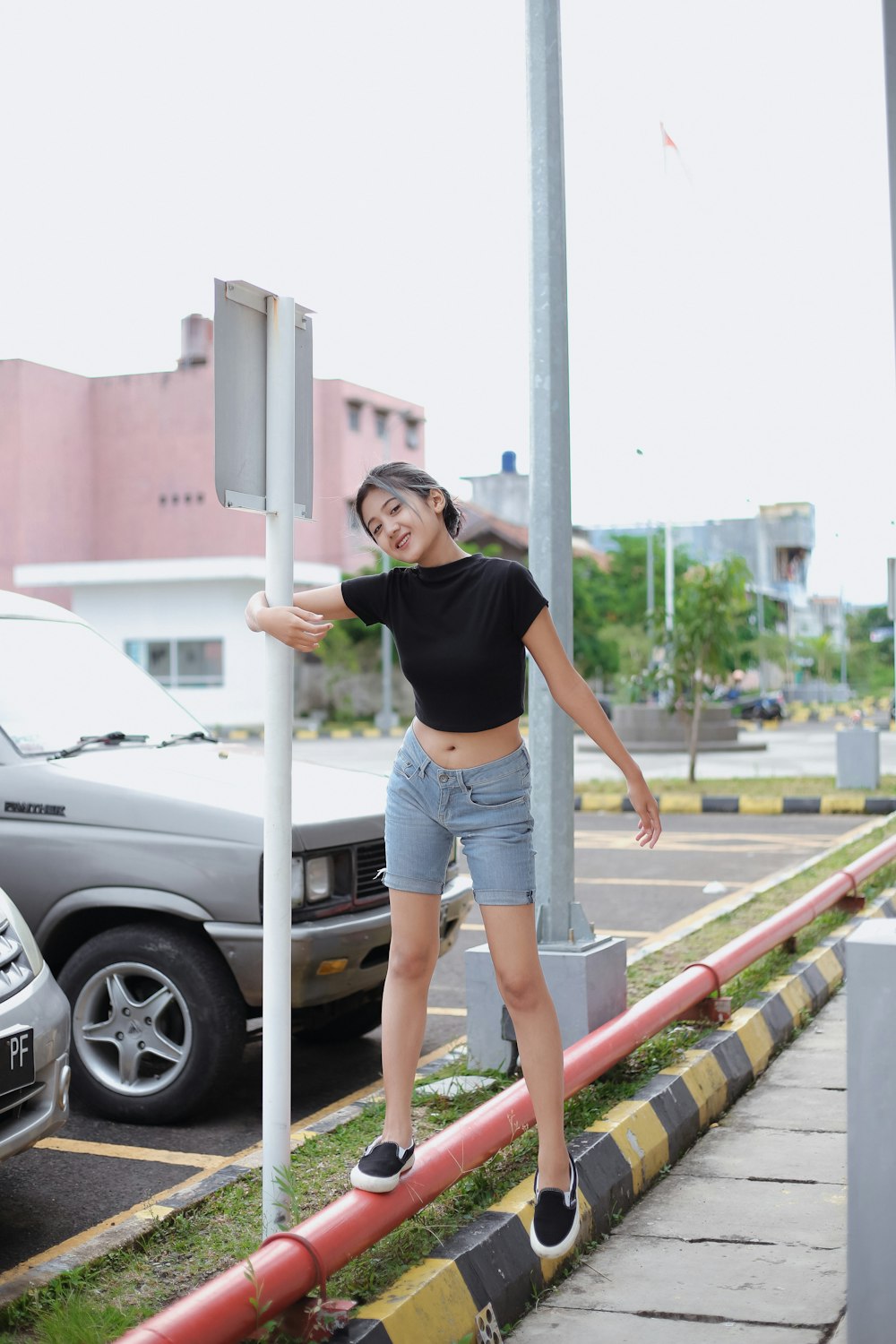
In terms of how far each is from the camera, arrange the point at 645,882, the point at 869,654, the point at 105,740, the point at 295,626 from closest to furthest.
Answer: the point at 295,626, the point at 105,740, the point at 645,882, the point at 869,654

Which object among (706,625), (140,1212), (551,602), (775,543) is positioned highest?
(775,543)

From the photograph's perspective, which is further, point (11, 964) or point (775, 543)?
point (775, 543)

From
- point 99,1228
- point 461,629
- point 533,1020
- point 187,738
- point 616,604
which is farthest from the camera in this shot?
point 616,604

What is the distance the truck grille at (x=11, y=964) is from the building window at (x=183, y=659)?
35756 millimetres

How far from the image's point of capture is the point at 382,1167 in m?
3.31

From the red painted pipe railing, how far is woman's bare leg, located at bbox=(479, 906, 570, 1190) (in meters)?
0.26

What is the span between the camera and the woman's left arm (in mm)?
3342

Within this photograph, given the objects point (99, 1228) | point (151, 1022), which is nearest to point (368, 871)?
point (151, 1022)

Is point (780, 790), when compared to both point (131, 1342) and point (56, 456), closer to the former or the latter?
point (131, 1342)

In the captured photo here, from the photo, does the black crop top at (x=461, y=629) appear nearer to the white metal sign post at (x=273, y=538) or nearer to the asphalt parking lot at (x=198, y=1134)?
the white metal sign post at (x=273, y=538)

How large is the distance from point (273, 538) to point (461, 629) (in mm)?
459

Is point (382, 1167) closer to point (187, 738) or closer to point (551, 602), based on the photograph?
point (551, 602)

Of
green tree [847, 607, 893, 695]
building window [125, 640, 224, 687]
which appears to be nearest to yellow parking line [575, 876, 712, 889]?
building window [125, 640, 224, 687]

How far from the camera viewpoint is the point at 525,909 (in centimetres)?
339
